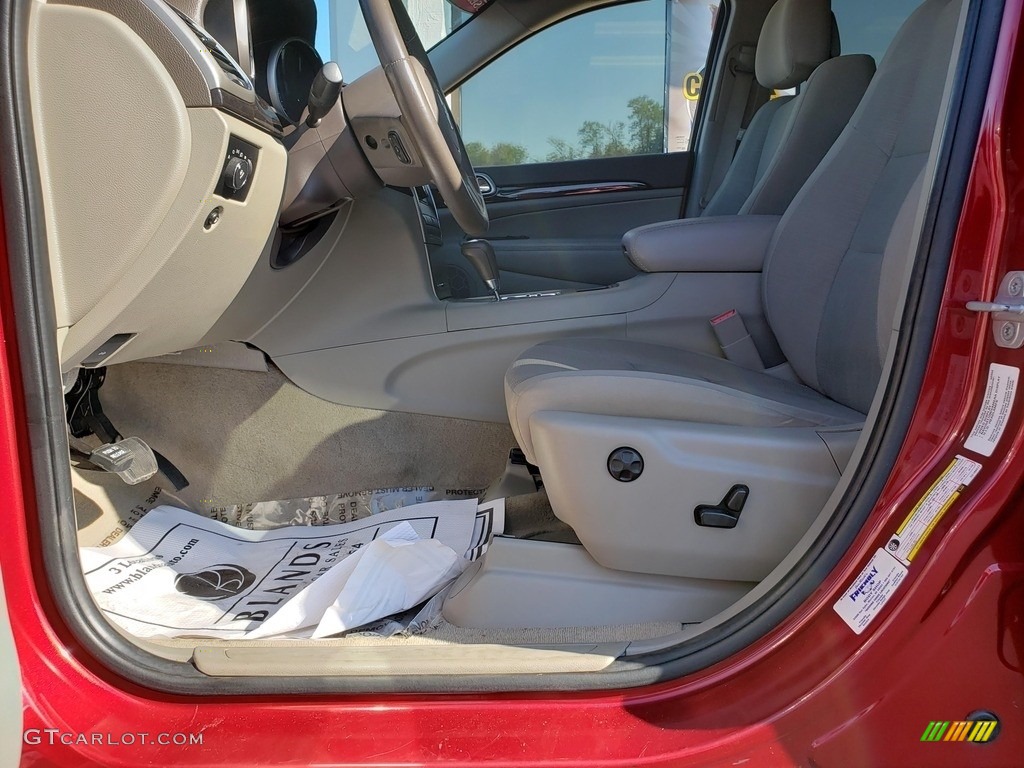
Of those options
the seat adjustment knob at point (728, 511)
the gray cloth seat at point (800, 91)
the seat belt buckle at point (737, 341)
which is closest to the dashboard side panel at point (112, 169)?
the seat adjustment knob at point (728, 511)

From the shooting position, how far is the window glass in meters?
1.75

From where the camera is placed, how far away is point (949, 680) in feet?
2.24

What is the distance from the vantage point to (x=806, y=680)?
2.35 ft

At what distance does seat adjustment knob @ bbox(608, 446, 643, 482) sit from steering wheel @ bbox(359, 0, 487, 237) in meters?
0.49

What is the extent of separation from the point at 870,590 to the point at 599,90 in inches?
97.3

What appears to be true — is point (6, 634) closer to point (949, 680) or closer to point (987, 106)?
point (949, 680)

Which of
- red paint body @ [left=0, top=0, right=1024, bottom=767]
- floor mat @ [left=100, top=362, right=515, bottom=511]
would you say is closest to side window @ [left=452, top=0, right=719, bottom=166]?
floor mat @ [left=100, top=362, right=515, bottom=511]

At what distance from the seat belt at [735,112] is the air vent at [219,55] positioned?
167 centimetres

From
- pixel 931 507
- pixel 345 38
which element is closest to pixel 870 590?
pixel 931 507

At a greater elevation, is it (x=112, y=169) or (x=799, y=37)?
(x=799, y=37)

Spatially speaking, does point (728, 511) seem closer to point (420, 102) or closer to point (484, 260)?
point (420, 102)

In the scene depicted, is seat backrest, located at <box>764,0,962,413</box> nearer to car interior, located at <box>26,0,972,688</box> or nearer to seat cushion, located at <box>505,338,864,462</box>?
car interior, located at <box>26,0,972,688</box>

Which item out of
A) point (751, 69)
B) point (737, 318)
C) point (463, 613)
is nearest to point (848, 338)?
point (737, 318)

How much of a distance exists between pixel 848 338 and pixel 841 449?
1.09ft
